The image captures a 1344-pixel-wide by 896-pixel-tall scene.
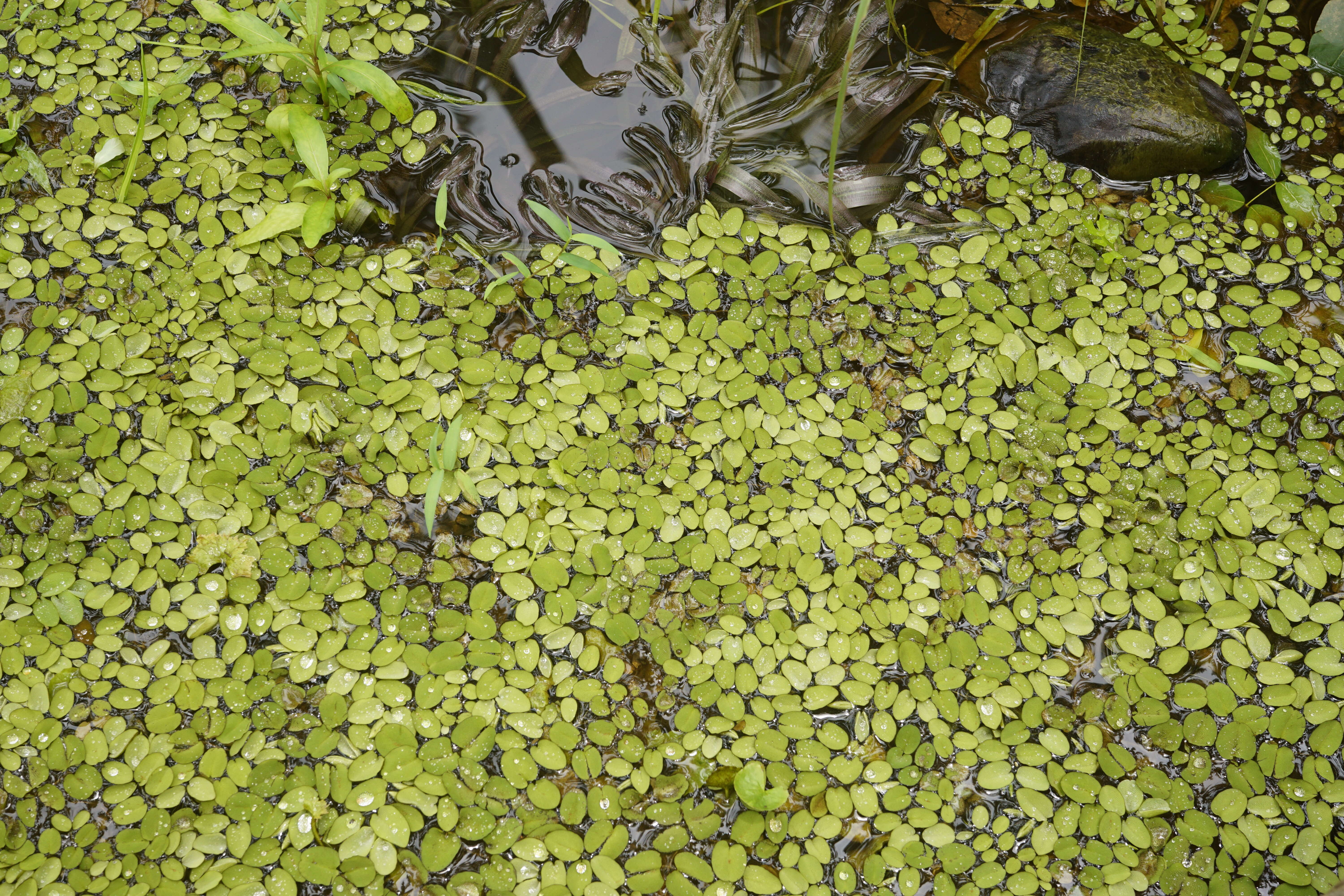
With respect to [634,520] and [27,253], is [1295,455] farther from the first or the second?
[27,253]

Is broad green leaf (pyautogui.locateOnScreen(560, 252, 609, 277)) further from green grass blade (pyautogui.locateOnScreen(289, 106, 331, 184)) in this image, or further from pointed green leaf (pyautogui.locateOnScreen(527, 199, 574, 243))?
green grass blade (pyautogui.locateOnScreen(289, 106, 331, 184))

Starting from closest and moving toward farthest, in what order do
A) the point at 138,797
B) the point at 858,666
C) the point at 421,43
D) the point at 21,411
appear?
the point at 138,797, the point at 858,666, the point at 21,411, the point at 421,43

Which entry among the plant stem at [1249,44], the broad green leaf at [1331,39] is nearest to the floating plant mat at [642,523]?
the plant stem at [1249,44]

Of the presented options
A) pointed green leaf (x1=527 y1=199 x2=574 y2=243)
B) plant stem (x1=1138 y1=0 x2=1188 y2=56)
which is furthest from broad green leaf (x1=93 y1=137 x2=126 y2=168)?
plant stem (x1=1138 y1=0 x2=1188 y2=56)

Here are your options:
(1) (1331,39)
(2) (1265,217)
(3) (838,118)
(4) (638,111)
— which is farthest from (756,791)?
(1) (1331,39)

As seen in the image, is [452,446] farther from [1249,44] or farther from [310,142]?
[1249,44]

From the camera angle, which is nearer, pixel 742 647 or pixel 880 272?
pixel 742 647

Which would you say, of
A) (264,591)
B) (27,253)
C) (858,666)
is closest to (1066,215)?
(858,666)
